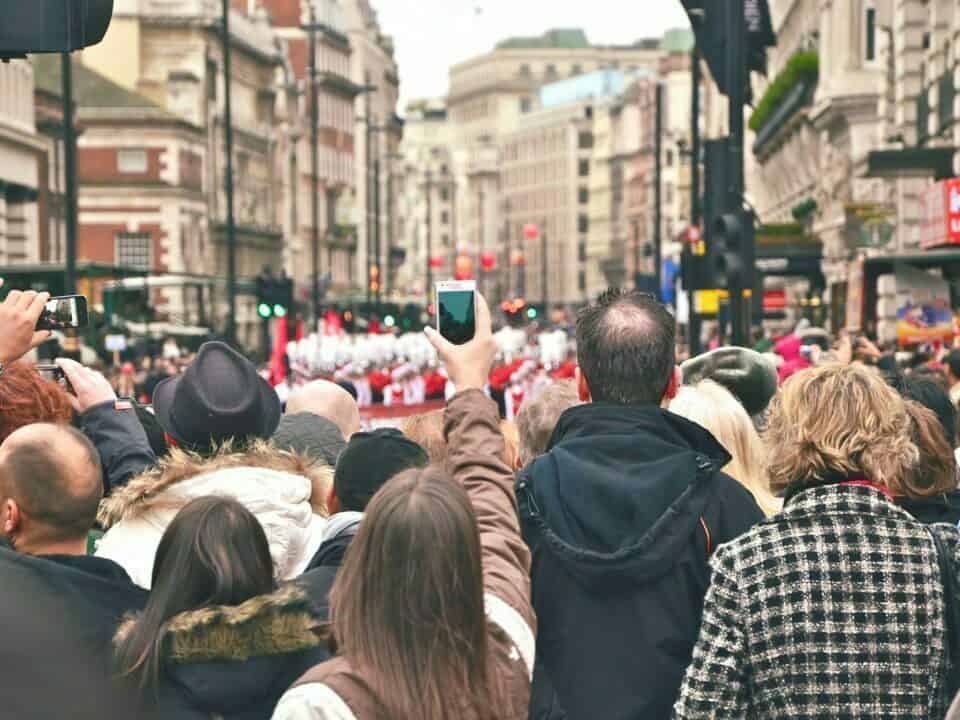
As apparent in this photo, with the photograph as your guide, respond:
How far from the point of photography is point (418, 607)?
4336mm

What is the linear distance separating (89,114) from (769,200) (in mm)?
25597

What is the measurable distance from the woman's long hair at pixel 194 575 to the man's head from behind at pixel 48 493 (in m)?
0.59

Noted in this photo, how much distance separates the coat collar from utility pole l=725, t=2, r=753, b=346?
13559 mm

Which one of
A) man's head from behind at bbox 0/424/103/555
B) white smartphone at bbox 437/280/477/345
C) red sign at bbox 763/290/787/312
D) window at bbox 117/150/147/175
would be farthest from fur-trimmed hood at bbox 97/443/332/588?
window at bbox 117/150/147/175

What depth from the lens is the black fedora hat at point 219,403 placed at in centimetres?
666

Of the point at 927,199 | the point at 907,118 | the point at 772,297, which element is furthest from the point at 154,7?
the point at 927,199

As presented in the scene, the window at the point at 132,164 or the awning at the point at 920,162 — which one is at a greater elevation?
the window at the point at 132,164

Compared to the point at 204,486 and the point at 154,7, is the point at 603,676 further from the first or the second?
the point at 154,7

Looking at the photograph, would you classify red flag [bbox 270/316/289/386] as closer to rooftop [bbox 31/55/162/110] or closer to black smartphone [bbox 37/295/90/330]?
black smartphone [bbox 37/295/90/330]

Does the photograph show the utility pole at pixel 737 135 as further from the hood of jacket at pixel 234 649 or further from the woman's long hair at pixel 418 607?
the woman's long hair at pixel 418 607

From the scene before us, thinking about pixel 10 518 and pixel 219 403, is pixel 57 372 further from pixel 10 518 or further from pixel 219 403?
pixel 10 518

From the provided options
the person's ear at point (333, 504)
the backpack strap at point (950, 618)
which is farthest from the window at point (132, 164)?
the backpack strap at point (950, 618)

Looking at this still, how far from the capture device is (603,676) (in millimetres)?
5516

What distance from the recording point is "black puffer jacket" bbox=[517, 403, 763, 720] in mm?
5512
